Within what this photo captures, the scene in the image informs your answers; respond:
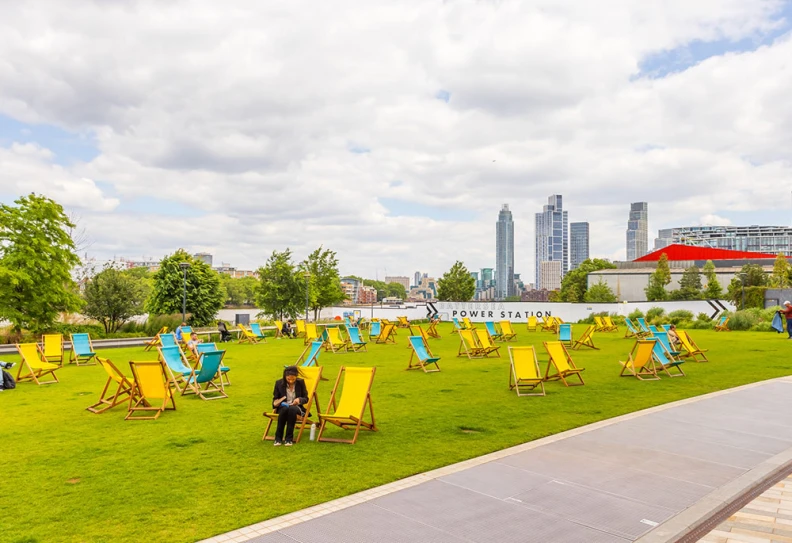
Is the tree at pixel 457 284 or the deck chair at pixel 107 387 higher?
the tree at pixel 457 284

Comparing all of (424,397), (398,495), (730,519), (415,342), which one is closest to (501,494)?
(398,495)

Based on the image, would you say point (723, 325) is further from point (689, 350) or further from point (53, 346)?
point (53, 346)

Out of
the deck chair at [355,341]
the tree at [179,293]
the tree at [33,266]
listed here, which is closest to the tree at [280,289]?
the tree at [179,293]

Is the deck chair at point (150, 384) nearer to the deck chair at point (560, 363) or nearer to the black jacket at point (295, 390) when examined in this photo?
the black jacket at point (295, 390)

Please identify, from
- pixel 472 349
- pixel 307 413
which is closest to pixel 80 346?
pixel 472 349

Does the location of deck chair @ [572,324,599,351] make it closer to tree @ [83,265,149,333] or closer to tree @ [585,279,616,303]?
tree @ [83,265,149,333]

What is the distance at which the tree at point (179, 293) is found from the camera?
38906 millimetres

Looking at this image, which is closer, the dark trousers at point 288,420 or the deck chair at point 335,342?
the dark trousers at point 288,420

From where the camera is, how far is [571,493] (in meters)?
5.34

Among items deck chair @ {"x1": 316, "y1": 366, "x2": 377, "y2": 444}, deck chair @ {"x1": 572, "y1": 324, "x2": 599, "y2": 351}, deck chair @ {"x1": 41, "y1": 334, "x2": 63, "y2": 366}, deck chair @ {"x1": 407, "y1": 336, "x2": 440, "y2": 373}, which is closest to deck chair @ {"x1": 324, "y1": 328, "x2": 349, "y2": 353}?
deck chair @ {"x1": 407, "y1": 336, "x2": 440, "y2": 373}

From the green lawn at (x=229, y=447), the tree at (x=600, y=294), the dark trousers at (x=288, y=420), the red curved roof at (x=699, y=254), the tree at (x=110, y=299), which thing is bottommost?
the green lawn at (x=229, y=447)

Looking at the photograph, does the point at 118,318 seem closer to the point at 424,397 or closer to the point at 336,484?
the point at 424,397

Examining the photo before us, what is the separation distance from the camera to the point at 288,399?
25.1 feet

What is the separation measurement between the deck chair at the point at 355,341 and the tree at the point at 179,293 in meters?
19.8
